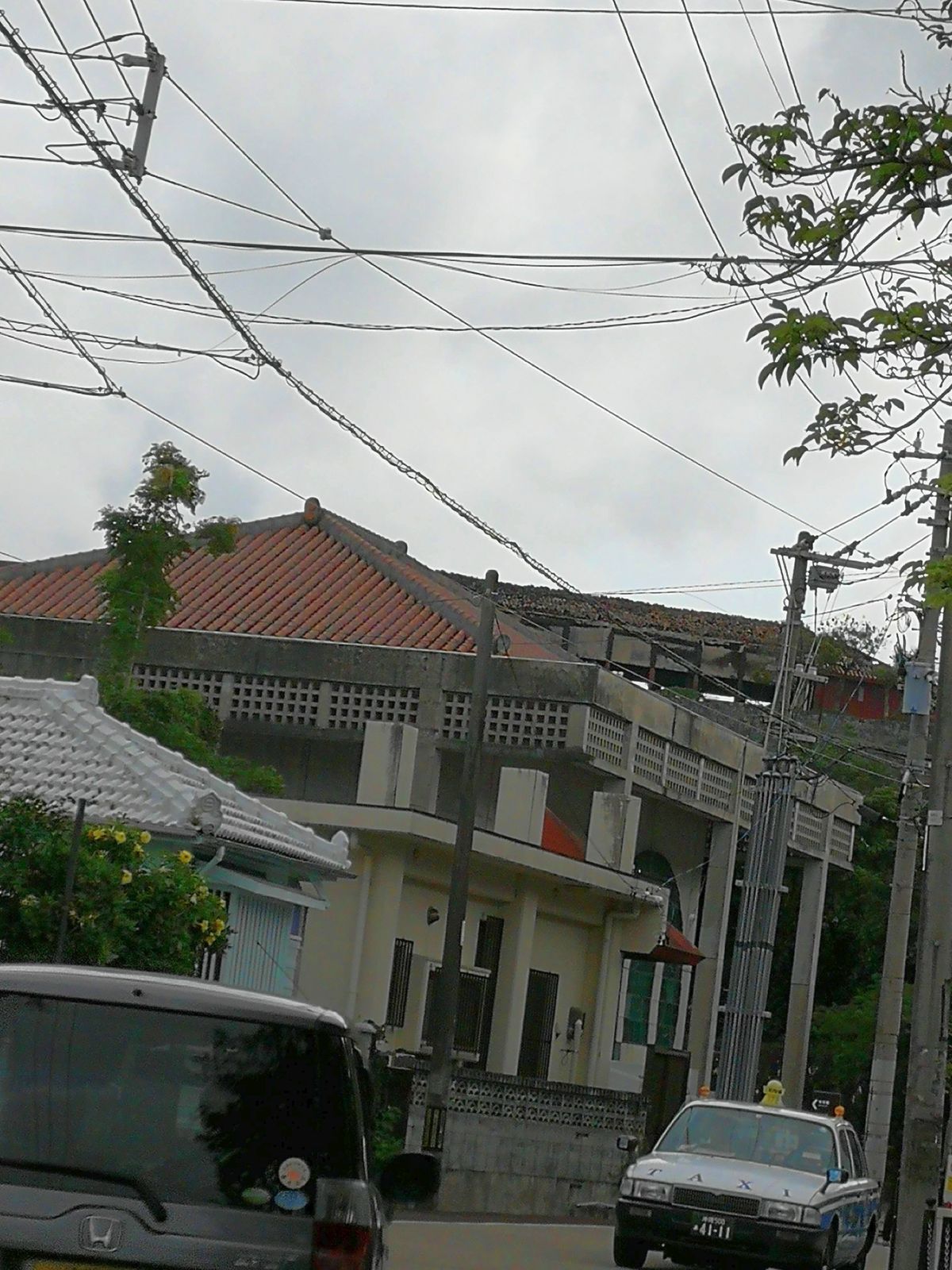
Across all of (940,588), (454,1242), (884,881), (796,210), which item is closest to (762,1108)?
(454,1242)

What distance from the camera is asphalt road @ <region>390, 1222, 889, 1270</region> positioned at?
617 inches

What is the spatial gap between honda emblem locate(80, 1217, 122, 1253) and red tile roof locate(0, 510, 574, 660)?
25.4m

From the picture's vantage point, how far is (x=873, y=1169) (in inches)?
1078

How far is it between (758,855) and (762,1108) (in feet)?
34.7

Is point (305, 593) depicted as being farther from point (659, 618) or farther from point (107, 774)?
point (659, 618)

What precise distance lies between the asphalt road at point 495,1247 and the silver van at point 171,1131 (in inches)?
361

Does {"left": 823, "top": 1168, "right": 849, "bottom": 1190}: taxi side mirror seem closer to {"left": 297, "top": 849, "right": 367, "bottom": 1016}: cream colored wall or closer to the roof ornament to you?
the roof ornament

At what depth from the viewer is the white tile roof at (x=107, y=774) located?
53.8 feet

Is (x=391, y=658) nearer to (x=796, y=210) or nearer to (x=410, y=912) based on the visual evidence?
(x=410, y=912)

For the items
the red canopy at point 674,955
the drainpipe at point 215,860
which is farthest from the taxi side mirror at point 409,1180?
the red canopy at point 674,955

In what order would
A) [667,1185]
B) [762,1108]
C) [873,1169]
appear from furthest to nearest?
1. [873,1169]
2. [762,1108]
3. [667,1185]

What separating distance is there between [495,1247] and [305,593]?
16926 millimetres

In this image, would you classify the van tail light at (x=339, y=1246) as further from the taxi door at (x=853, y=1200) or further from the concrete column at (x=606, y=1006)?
the concrete column at (x=606, y=1006)

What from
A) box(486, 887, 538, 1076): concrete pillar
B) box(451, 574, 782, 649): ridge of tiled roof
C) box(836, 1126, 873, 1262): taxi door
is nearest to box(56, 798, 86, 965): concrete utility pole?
box(836, 1126, 873, 1262): taxi door
